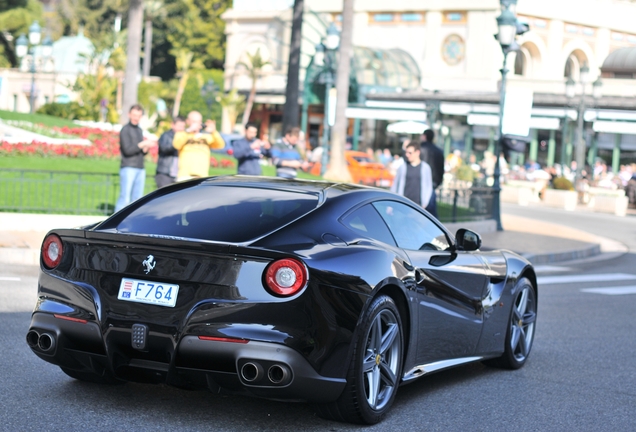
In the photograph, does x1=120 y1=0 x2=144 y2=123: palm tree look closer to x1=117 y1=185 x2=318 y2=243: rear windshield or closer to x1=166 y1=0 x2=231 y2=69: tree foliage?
x1=117 y1=185 x2=318 y2=243: rear windshield

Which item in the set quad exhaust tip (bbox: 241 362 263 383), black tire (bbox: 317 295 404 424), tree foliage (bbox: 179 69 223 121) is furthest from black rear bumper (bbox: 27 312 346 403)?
tree foliage (bbox: 179 69 223 121)

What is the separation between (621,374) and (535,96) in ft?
155

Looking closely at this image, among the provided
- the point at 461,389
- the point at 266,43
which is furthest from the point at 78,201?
the point at 266,43

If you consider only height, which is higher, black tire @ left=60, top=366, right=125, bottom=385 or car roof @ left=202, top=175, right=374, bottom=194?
car roof @ left=202, top=175, right=374, bottom=194

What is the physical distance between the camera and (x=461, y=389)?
22.9ft

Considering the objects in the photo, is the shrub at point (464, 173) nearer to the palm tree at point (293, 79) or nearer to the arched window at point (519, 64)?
the palm tree at point (293, 79)

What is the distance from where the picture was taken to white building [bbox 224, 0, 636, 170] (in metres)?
57.2

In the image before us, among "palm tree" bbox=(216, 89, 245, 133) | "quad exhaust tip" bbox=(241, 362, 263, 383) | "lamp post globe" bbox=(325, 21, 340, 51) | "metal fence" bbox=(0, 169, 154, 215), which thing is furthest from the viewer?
"palm tree" bbox=(216, 89, 245, 133)

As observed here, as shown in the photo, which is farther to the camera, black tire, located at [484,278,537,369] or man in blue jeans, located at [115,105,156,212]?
man in blue jeans, located at [115,105,156,212]

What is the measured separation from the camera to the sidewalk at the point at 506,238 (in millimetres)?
13812

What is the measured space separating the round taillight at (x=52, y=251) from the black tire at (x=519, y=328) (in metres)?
3.50

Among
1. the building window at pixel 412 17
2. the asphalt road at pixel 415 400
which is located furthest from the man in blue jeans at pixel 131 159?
the building window at pixel 412 17

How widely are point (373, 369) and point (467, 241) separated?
62.1 inches

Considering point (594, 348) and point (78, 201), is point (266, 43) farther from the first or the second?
point (594, 348)
